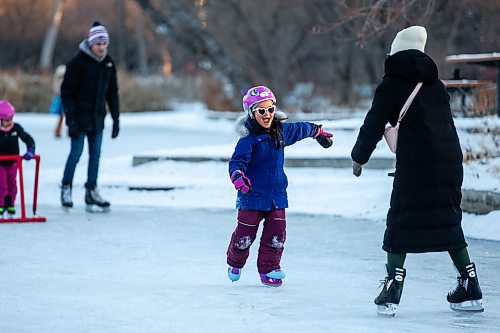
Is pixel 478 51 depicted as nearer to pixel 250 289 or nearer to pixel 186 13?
pixel 186 13

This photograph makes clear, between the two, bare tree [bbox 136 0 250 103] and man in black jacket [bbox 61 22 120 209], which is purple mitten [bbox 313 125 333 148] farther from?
bare tree [bbox 136 0 250 103]

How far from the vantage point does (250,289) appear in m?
7.13

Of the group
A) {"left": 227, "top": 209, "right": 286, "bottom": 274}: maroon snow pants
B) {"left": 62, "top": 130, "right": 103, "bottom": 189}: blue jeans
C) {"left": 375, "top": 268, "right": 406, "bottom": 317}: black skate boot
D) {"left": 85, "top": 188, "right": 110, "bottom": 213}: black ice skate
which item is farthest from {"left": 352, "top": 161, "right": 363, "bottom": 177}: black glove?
{"left": 85, "top": 188, "right": 110, "bottom": 213}: black ice skate

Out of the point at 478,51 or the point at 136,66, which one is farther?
the point at 136,66

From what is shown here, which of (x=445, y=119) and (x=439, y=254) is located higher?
(x=445, y=119)

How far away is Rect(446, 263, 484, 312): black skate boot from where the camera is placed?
619 cm

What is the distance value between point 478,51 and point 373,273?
2063cm

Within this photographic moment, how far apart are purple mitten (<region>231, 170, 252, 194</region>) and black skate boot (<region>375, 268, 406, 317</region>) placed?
1090mm

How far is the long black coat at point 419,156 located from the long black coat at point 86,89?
580cm

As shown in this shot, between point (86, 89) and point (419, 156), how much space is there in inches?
242

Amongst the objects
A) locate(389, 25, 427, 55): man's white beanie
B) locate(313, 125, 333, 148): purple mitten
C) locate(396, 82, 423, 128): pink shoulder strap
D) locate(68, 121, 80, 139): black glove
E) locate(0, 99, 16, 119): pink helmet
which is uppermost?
locate(389, 25, 427, 55): man's white beanie

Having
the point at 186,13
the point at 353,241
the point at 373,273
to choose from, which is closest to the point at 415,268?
the point at 373,273

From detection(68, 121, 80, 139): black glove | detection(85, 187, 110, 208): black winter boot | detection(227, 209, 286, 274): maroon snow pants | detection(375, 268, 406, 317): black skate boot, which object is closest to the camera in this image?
detection(375, 268, 406, 317): black skate boot

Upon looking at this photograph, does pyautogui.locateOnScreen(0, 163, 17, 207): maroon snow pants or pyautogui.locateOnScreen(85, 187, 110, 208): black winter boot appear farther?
pyautogui.locateOnScreen(85, 187, 110, 208): black winter boot
